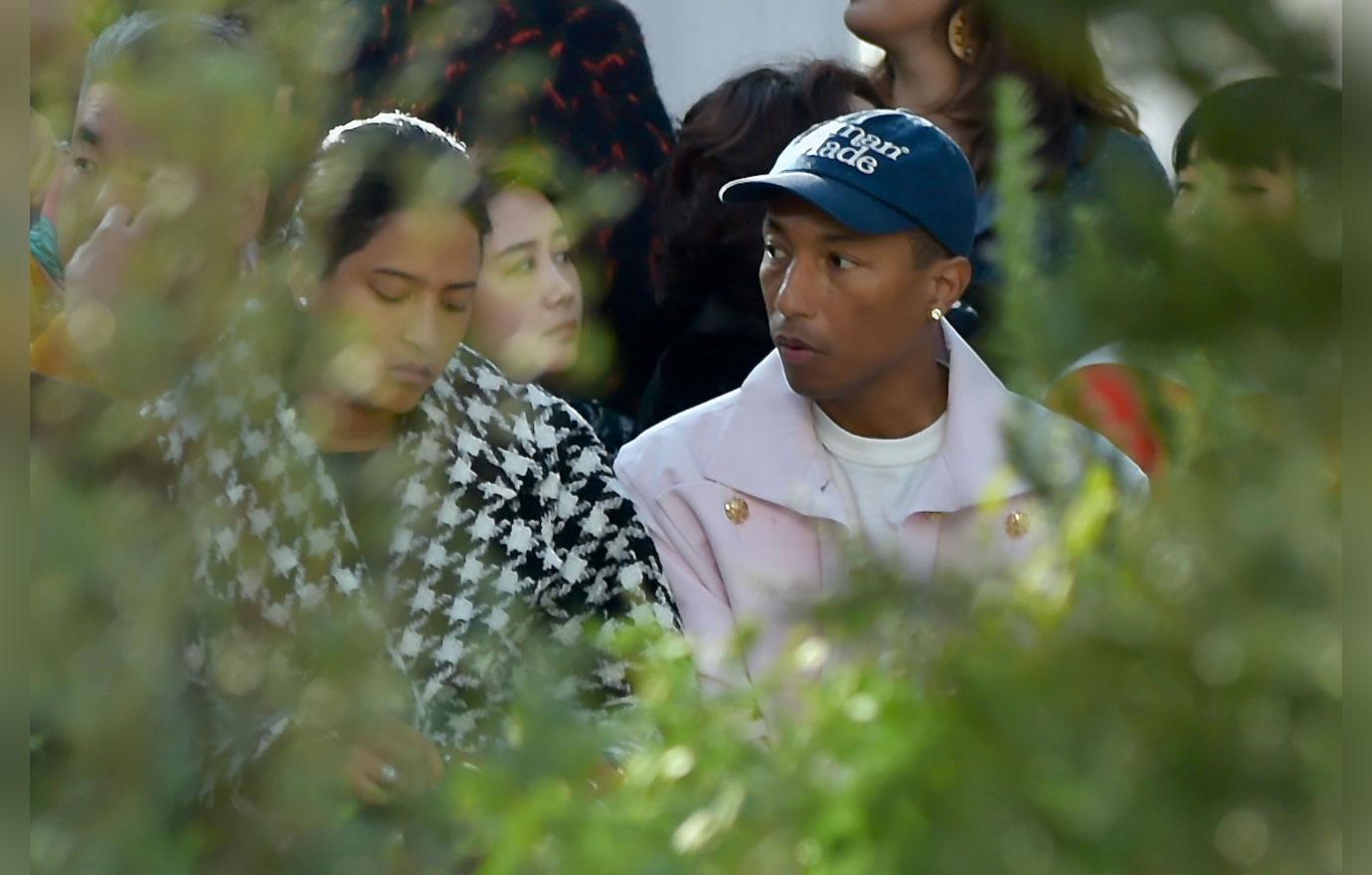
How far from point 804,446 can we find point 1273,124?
8.63ft

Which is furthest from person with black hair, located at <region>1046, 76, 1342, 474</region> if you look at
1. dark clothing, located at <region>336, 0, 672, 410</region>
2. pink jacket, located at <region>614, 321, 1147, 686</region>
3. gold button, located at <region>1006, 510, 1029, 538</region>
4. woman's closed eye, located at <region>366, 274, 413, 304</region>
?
pink jacket, located at <region>614, 321, 1147, 686</region>

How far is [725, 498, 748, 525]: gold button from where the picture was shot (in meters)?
3.31

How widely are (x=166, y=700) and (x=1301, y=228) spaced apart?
0.47 meters

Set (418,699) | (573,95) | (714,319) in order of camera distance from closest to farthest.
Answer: (418,699)
(573,95)
(714,319)

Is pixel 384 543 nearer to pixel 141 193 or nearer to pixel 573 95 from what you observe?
pixel 141 193

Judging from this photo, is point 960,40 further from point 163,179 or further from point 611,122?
point 163,179

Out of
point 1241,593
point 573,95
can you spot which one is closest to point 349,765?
point 1241,593

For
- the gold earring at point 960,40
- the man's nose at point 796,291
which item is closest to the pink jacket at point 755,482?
the man's nose at point 796,291

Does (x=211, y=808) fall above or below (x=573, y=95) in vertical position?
above

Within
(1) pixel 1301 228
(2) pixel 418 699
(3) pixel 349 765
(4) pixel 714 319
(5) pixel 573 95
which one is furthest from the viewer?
(4) pixel 714 319

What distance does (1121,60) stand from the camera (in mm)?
747

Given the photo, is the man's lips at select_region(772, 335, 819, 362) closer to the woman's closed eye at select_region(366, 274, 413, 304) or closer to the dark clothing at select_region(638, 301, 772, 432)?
the dark clothing at select_region(638, 301, 772, 432)

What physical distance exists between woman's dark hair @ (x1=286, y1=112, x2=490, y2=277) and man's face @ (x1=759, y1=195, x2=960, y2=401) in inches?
94.4

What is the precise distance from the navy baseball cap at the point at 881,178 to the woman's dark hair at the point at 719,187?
0.30m
